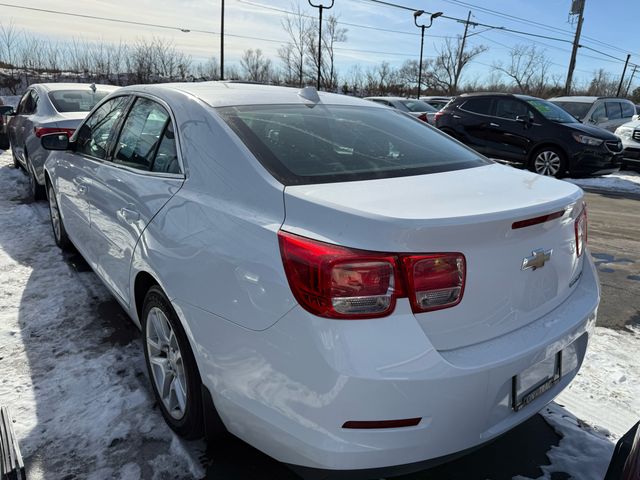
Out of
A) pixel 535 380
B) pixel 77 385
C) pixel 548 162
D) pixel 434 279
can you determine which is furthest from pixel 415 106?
pixel 434 279

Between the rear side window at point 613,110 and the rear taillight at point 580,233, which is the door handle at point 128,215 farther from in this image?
the rear side window at point 613,110

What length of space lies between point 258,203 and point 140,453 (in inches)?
52.8

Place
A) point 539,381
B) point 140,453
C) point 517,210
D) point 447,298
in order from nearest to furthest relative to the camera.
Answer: point 447,298
point 517,210
point 539,381
point 140,453

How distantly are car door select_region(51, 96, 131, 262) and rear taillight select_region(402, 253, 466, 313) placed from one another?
2420 mm

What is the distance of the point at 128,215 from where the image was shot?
2561 mm

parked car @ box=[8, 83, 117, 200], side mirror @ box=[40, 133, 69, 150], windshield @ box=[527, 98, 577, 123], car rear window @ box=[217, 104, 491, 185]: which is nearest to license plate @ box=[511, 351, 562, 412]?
car rear window @ box=[217, 104, 491, 185]

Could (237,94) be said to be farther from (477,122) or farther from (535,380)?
(477,122)

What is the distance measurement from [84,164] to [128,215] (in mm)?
1220

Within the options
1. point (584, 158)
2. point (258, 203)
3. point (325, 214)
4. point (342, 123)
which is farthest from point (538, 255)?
point (584, 158)

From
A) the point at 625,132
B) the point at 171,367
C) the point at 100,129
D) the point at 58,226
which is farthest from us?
the point at 625,132

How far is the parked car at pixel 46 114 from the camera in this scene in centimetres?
601

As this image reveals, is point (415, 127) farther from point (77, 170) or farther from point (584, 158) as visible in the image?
point (584, 158)

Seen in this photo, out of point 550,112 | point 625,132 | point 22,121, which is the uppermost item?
point 550,112

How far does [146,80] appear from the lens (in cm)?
3195
